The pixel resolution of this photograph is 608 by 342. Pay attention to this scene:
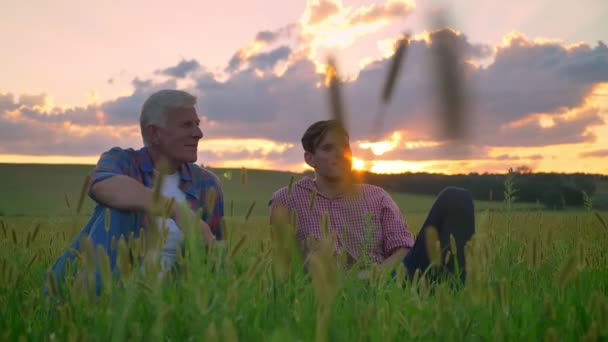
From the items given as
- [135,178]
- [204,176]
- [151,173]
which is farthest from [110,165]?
[204,176]

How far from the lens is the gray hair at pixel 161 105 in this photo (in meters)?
3.58

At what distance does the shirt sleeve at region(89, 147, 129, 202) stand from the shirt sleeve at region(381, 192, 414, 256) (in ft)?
6.22

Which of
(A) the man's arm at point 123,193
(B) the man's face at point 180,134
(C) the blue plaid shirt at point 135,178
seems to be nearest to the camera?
(A) the man's arm at point 123,193

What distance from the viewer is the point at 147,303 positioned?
64.7 inches

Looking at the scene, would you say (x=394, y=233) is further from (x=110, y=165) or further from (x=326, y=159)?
(x=110, y=165)

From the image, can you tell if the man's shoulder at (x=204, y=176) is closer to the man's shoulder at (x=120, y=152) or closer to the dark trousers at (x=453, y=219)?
the man's shoulder at (x=120, y=152)

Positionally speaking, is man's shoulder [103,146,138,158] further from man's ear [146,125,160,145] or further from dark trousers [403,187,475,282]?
dark trousers [403,187,475,282]

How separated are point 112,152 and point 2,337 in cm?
236

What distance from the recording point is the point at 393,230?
4254mm

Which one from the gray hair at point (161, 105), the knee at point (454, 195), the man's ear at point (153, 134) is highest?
the gray hair at point (161, 105)

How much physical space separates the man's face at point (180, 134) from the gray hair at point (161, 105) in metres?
0.04

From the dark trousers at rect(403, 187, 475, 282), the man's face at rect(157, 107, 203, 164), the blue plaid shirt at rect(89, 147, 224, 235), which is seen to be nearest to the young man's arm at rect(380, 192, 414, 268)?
the dark trousers at rect(403, 187, 475, 282)

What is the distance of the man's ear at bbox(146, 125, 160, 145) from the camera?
3.64 meters

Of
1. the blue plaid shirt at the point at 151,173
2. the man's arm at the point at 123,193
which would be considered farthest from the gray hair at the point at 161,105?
the man's arm at the point at 123,193
